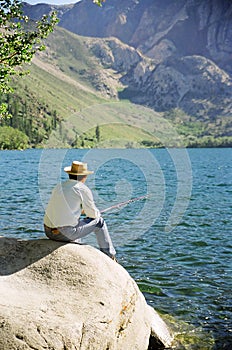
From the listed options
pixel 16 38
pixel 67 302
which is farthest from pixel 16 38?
pixel 67 302

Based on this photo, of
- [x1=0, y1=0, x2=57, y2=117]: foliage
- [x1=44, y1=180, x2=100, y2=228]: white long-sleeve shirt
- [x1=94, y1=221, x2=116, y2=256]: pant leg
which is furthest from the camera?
[x1=0, y1=0, x2=57, y2=117]: foliage

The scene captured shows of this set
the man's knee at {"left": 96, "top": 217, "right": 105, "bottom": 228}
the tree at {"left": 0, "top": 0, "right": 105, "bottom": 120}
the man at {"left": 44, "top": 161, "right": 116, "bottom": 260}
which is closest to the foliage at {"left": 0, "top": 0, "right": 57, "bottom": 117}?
the tree at {"left": 0, "top": 0, "right": 105, "bottom": 120}

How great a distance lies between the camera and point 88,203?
34.3ft

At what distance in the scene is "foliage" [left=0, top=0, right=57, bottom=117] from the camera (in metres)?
15.6

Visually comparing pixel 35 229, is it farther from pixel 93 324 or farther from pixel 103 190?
pixel 103 190

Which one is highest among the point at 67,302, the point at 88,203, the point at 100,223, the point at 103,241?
the point at 88,203

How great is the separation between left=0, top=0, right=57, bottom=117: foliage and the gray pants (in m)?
8.08

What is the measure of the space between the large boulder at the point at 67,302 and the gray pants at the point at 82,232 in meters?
0.34

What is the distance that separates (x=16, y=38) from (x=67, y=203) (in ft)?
29.1

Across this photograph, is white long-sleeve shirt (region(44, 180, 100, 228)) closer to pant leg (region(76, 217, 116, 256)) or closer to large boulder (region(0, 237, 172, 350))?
pant leg (region(76, 217, 116, 256))

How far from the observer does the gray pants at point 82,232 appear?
10357mm

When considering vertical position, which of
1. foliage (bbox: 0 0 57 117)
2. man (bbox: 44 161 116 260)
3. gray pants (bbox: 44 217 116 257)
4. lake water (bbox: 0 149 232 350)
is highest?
foliage (bbox: 0 0 57 117)

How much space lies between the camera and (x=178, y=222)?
27.7m

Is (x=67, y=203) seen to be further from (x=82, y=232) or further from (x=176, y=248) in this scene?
(x=176, y=248)
